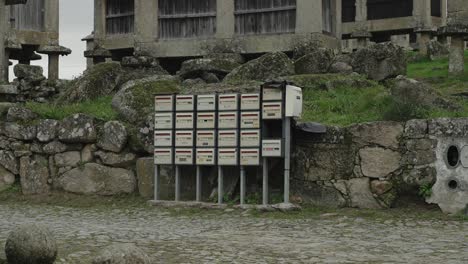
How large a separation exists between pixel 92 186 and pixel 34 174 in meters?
1.19

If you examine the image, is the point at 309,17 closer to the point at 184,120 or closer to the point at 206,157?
the point at 184,120

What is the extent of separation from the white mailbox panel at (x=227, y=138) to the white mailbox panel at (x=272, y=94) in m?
0.76

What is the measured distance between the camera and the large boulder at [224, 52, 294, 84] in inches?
600

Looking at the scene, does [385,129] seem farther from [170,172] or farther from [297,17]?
[297,17]

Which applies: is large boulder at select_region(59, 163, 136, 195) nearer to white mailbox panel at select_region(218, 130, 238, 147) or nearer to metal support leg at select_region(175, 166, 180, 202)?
metal support leg at select_region(175, 166, 180, 202)

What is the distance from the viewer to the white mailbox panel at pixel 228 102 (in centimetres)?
1127

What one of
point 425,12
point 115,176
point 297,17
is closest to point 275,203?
point 115,176

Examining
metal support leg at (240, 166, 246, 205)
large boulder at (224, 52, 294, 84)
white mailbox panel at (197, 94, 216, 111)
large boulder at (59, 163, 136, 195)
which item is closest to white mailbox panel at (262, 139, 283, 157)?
metal support leg at (240, 166, 246, 205)

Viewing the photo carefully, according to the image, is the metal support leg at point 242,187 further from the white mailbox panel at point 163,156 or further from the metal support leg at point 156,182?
the metal support leg at point 156,182

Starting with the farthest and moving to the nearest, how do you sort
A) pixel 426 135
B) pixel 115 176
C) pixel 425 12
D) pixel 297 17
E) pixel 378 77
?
1. pixel 425 12
2. pixel 297 17
3. pixel 378 77
4. pixel 115 176
5. pixel 426 135

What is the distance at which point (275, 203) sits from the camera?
36.1 feet

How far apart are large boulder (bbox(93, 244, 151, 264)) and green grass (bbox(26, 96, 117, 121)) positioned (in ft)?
22.1

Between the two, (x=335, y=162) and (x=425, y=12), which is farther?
(x=425, y=12)

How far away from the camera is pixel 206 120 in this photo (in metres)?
11.5
